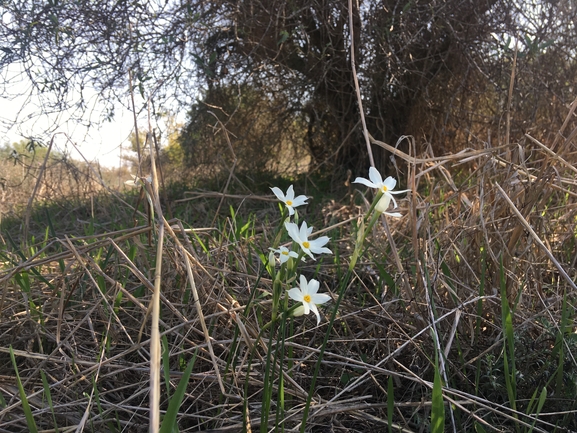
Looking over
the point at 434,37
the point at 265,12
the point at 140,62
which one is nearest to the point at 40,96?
the point at 140,62

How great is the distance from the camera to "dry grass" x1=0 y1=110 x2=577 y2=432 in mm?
945

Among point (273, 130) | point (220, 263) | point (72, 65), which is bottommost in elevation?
point (220, 263)

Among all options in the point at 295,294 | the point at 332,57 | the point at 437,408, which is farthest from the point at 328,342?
the point at 332,57

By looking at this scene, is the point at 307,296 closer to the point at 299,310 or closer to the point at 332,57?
the point at 299,310

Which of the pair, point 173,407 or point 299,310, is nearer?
point 173,407

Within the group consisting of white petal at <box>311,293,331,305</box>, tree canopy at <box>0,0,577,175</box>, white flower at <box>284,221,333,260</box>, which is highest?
tree canopy at <box>0,0,577,175</box>

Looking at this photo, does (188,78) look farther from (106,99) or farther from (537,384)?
(537,384)

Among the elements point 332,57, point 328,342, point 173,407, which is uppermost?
point 332,57

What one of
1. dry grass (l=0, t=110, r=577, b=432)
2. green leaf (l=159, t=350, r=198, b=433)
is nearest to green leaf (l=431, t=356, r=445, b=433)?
dry grass (l=0, t=110, r=577, b=432)

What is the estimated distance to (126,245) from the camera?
76.2 inches

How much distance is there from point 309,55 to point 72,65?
1.66 metres

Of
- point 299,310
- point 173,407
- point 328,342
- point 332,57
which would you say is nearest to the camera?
point 173,407

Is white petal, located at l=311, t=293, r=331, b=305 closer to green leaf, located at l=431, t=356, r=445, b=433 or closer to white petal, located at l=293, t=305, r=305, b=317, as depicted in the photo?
white petal, located at l=293, t=305, r=305, b=317

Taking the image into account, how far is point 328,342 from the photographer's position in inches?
47.2
